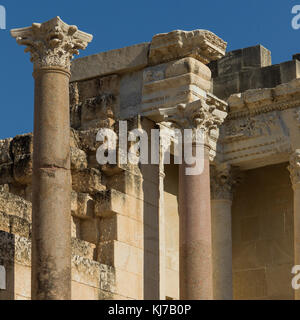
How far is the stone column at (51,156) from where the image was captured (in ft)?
64.5

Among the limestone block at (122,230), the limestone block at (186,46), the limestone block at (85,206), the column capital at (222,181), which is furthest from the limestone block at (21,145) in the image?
the column capital at (222,181)

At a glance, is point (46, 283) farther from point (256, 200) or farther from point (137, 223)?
point (256, 200)

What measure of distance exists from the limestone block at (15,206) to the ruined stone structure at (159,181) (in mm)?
25

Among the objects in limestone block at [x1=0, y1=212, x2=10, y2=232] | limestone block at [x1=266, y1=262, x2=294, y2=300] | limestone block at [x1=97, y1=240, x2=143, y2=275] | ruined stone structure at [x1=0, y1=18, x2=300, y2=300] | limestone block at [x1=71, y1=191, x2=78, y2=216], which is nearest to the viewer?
ruined stone structure at [x1=0, y1=18, x2=300, y2=300]

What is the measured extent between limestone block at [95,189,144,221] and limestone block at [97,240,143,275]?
0.64m

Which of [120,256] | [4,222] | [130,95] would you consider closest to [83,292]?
[120,256]

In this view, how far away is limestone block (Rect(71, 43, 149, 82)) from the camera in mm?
25969

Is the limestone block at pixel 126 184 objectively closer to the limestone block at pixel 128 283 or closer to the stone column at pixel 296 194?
the limestone block at pixel 128 283

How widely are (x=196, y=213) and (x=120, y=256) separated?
1.79 meters

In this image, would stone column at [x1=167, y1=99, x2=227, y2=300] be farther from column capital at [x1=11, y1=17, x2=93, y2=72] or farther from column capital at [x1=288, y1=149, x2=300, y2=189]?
column capital at [x1=11, y1=17, x2=93, y2=72]

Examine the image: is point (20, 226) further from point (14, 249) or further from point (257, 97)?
point (257, 97)

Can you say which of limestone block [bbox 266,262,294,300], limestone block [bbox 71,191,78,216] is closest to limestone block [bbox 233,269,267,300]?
limestone block [bbox 266,262,294,300]

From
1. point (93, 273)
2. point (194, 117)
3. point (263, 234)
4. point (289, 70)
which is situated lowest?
point (93, 273)

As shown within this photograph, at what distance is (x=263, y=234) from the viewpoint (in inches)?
1147
